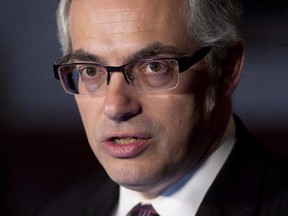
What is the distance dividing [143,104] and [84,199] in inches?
16.4

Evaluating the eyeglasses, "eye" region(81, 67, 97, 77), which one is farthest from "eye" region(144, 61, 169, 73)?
"eye" region(81, 67, 97, 77)

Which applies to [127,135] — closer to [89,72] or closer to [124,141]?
[124,141]

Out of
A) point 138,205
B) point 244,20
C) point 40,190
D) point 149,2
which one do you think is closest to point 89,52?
point 149,2

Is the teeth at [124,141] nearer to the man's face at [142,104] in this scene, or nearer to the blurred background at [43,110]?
the man's face at [142,104]

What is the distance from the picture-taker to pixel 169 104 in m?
1.21

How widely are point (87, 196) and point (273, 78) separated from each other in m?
0.57

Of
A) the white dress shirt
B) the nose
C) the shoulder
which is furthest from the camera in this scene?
the shoulder

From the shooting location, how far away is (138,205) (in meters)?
1.35

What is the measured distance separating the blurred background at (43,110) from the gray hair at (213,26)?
440 mm

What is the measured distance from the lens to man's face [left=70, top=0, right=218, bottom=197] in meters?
1.20

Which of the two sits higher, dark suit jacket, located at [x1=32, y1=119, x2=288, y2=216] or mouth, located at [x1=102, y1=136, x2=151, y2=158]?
mouth, located at [x1=102, y1=136, x2=151, y2=158]

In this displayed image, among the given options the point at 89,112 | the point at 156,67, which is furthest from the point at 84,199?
the point at 156,67

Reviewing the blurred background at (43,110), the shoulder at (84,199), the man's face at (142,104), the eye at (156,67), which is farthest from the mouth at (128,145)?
the blurred background at (43,110)

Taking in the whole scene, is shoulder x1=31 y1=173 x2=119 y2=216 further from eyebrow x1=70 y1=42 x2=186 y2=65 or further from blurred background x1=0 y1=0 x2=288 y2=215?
eyebrow x1=70 y1=42 x2=186 y2=65
